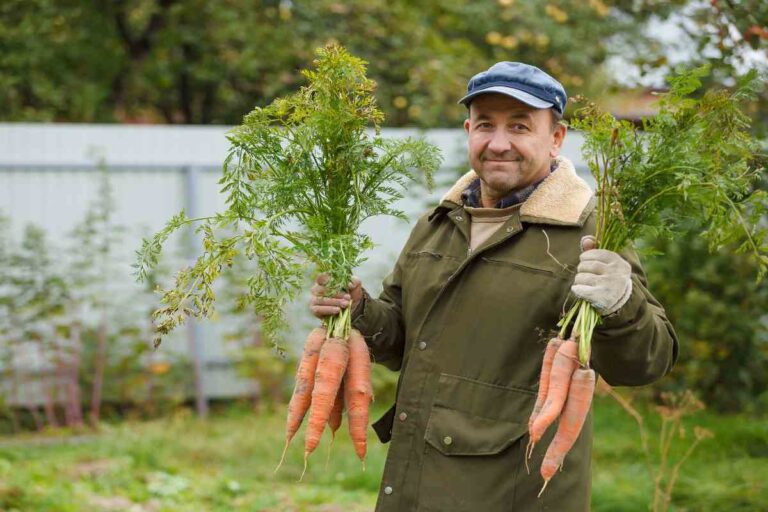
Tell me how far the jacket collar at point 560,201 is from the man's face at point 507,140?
0.21ft

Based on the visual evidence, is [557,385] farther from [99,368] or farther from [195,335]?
[195,335]

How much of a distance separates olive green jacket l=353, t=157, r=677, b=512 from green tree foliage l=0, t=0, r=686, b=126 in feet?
27.1

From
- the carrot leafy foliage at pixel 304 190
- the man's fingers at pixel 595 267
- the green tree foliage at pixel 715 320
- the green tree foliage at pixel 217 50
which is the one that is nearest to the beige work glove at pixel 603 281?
the man's fingers at pixel 595 267

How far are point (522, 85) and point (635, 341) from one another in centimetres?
80

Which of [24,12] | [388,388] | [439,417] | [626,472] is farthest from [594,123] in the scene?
[24,12]

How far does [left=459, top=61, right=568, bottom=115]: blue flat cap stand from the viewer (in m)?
3.05

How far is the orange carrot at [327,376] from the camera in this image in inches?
134

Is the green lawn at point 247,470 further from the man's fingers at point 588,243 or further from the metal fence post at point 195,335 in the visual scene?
the man's fingers at point 588,243

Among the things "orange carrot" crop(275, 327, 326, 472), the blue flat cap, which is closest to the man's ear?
the blue flat cap

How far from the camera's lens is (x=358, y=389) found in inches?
138

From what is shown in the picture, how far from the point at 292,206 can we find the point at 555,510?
4.07 feet

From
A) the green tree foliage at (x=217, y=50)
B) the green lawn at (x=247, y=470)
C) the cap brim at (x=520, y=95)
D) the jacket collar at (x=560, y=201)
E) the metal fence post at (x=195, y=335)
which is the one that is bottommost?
the green lawn at (x=247, y=470)

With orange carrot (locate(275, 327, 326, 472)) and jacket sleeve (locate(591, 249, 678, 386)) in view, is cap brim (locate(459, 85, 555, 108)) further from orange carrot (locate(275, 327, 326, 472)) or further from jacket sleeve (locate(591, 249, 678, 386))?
orange carrot (locate(275, 327, 326, 472))

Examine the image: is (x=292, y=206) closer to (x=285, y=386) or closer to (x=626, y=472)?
(x=626, y=472)
